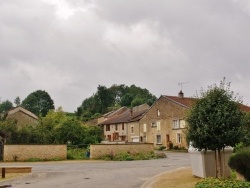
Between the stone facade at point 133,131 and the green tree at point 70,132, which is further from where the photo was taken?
the stone facade at point 133,131

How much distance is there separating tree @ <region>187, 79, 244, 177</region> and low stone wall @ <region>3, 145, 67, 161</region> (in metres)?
21.3

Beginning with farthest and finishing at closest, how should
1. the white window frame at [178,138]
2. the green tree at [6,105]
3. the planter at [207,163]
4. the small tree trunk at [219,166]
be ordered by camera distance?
the green tree at [6,105] → the white window frame at [178,138] → the planter at [207,163] → the small tree trunk at [219,166]

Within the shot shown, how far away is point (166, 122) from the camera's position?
5703 cm

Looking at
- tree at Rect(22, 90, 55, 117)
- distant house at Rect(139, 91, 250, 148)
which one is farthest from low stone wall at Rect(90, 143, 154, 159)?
tree at Rect(22, 90, 55, 117)

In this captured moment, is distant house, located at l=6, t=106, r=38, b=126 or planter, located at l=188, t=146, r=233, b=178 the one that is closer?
planter, located at l=188, t=146, r=233, b=178

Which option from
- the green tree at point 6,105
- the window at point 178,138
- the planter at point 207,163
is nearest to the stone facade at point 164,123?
the window at point 178,138

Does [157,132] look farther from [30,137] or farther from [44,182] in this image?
[44,182]

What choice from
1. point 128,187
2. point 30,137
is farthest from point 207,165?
point 30,137

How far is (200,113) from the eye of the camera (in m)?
16.5

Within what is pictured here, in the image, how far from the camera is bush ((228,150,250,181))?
14539 millimetres

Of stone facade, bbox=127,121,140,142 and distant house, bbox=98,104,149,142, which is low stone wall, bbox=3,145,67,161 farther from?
distant house, bbox=98,104,149,142

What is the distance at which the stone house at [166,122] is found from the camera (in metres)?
54.1

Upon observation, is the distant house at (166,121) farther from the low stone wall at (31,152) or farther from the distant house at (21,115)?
the low stone wall at (31,152)

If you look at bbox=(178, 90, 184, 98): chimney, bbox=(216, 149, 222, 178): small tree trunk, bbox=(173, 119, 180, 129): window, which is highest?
bbox=(178, 90, 184, 98): chimney
